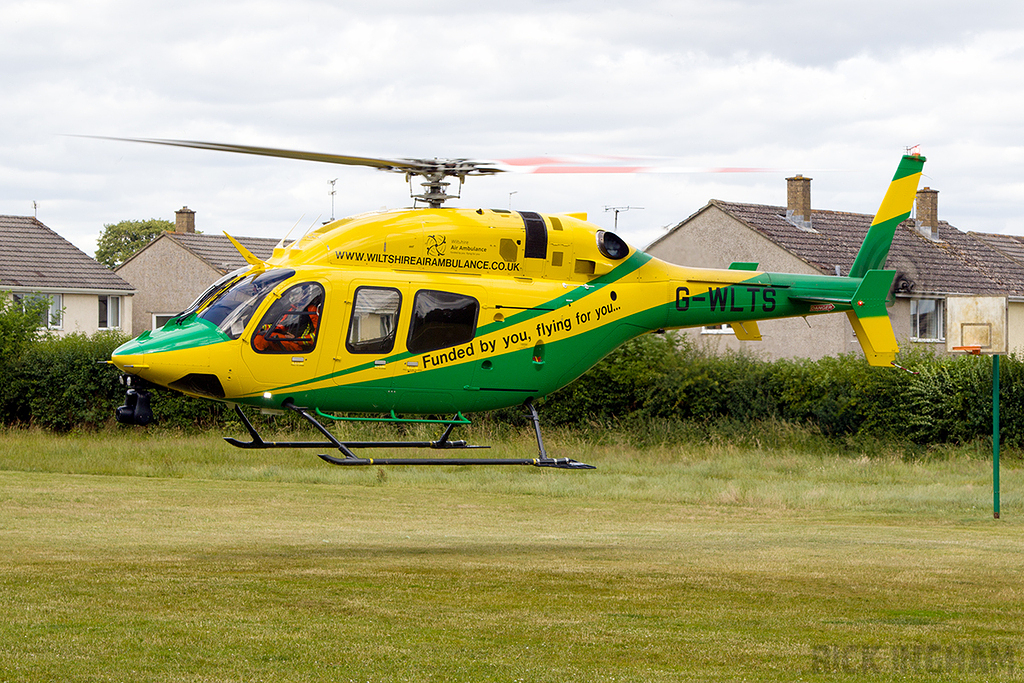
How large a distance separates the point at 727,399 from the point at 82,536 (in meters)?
17.6

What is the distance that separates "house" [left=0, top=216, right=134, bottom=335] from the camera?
1877 inches

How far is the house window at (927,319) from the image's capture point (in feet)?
128

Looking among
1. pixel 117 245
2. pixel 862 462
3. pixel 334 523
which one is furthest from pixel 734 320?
pixel 117 245

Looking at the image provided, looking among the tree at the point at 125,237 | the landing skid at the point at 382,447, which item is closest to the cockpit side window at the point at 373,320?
the landing skid at the point at 382,447

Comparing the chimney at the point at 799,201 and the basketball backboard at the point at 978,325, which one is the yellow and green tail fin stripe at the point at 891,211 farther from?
the chimney at the point at 799,201

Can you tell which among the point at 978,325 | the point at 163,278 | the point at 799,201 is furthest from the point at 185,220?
the point at 978,325

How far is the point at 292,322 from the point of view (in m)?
13.1

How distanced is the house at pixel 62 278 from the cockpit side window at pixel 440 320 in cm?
3690

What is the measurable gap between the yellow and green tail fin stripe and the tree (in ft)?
272

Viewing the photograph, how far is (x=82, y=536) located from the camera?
54.6 ft

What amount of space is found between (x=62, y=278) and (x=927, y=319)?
1266 inches

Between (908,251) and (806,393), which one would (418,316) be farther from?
(908,251)

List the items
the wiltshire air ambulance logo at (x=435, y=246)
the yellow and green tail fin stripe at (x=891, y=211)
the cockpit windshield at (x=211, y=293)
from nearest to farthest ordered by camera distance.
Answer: the cockpit windshield at (x=211, y=293)
the wiltshire air ambulance logo at (x=435, y=246)
the yellow and green tail fin stripe at (x=891, y=211)

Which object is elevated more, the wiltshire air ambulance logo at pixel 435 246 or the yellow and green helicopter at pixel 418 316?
the wiltshire air ambulance logo at pixel 435 246
